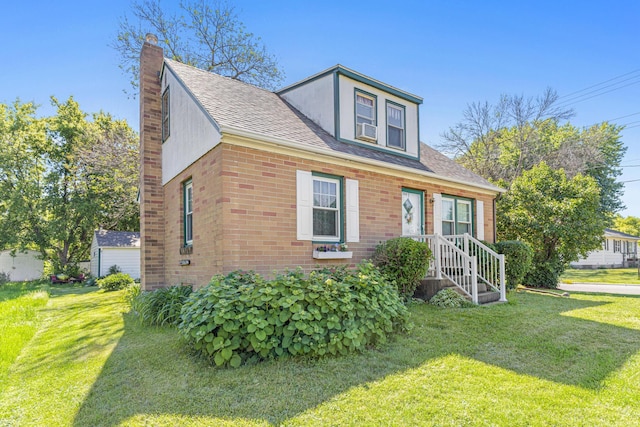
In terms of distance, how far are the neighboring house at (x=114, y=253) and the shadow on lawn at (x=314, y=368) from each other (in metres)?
15.7

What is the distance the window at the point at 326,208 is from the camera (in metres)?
7.59

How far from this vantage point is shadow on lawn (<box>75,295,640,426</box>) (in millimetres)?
3387

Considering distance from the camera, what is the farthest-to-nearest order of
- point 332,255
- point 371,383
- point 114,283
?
point 114,283 → point 332,255 → point 371,383

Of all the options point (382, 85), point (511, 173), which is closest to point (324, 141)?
point (382, 85)

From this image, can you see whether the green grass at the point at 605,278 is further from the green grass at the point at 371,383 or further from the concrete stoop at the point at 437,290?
the green grass at the point at 371,383

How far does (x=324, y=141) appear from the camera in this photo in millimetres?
Result: 8023

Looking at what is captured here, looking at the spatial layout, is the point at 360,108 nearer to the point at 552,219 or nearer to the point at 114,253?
the point at 552,219

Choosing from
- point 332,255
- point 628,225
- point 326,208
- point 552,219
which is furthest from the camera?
point 628,225

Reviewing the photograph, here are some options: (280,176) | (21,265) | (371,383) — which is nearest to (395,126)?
(280,176)

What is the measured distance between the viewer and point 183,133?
8.10 m

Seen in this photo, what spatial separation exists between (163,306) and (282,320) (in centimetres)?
351

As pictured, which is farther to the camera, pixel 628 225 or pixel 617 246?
pixel 628 225

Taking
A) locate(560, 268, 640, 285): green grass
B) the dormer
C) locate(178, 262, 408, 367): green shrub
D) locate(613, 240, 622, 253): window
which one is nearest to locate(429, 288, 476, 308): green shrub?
locate(178, 262, 408, 367): green shrub

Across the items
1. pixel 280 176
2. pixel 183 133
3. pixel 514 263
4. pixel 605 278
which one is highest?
pixel 183 133
